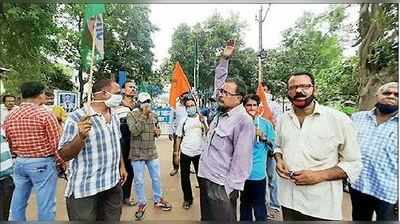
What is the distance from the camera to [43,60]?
2.78m

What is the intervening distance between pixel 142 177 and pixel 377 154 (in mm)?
1522

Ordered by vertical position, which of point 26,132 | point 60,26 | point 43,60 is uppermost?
point 60,26

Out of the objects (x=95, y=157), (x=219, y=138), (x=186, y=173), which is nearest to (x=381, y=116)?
(x=219, y=138)

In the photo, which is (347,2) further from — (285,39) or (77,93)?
(77,93)

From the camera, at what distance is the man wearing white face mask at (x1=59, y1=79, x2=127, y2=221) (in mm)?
2596

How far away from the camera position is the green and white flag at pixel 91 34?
273 cm

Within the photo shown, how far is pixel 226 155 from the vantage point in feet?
8.85

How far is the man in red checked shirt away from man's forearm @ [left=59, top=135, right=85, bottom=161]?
2.7 inches

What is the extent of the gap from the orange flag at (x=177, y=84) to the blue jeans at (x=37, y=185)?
863 millimetres

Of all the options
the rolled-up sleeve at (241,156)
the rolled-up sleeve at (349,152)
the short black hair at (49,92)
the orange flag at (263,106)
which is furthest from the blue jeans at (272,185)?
the short black hair at (49,92)

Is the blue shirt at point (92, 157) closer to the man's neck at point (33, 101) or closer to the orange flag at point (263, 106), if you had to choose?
the man's neck at point (33, 101)

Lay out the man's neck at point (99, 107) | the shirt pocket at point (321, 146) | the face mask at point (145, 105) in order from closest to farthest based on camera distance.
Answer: the shirt pocket at point (321, 146) < the man's neck at point (99, 107) < the face mask at point (145, 105)

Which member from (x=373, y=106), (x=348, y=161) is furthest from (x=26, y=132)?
(x=373, y=106)

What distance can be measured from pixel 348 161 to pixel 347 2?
1022 millimetres
